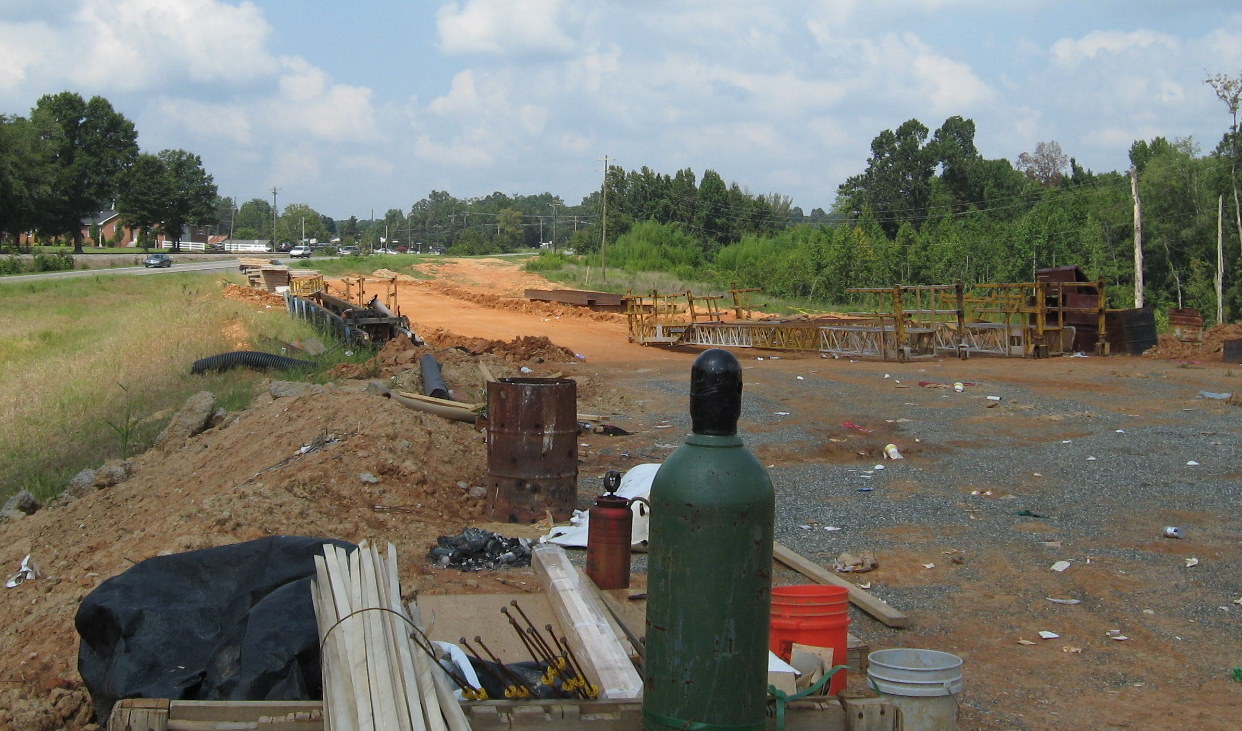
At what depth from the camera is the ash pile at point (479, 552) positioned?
23.0 ft

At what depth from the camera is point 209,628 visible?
4.32 metres

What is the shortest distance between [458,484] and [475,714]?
240 inches

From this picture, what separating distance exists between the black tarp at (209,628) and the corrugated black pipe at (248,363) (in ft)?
41.7

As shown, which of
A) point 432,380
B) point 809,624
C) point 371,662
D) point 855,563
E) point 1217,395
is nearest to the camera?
point 371,662

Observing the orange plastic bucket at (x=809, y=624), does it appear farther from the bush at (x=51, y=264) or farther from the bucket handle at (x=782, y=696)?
the bush at (x=51, y=264)

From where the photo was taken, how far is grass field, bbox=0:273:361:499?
14508 mm

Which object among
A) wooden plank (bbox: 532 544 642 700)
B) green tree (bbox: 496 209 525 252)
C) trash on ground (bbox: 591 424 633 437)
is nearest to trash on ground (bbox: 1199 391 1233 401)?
trash on ground (bbox: 591 424 633 437)

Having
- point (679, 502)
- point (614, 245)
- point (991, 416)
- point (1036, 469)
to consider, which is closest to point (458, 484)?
point (1036, 469)

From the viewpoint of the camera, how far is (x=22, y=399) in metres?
19.7

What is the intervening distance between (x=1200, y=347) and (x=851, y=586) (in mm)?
23848

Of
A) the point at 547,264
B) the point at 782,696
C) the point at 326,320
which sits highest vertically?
the point at 547,264

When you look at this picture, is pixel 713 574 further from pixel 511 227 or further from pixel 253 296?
pixel 511 227

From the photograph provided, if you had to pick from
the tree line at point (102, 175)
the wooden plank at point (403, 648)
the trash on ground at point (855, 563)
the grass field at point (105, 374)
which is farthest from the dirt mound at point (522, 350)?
the tree line at point (102, 175)

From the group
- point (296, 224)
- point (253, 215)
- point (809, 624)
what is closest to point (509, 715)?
point (809, 624)
